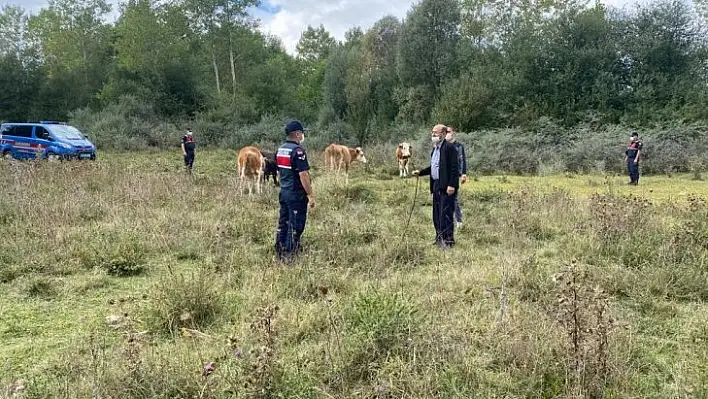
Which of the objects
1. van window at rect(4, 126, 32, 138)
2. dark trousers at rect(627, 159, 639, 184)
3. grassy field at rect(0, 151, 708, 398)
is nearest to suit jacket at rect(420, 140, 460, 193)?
grassy field at rect(0, 151, 708, 398)

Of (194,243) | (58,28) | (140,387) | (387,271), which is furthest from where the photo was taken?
(58,28)

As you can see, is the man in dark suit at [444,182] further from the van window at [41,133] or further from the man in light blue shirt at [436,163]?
the van window at [41,133]

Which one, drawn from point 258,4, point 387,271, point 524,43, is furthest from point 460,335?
point 258,4

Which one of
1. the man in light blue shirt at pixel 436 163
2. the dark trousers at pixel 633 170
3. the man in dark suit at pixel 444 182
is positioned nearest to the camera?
the man in dark suit at pixel 444 182

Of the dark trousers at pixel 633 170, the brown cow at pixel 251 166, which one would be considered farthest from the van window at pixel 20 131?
the dark trousers at pixel 633 170

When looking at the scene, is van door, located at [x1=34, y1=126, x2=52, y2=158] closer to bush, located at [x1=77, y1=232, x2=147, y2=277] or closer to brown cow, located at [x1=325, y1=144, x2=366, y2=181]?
brown cow, located at [x1=325, y1=144, x2=366, y2=181]

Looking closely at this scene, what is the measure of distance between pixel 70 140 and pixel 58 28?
2614 centimetres

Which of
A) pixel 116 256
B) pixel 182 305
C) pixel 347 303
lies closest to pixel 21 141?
pixel 116 256

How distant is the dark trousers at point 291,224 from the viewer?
229 inches

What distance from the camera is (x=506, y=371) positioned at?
123 inches

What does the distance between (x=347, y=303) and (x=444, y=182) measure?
3.13m

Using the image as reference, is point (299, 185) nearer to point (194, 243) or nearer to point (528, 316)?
point (194, 243)

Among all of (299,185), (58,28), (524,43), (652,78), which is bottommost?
(299,185)

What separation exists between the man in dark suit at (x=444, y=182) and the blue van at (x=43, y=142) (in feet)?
49.4
